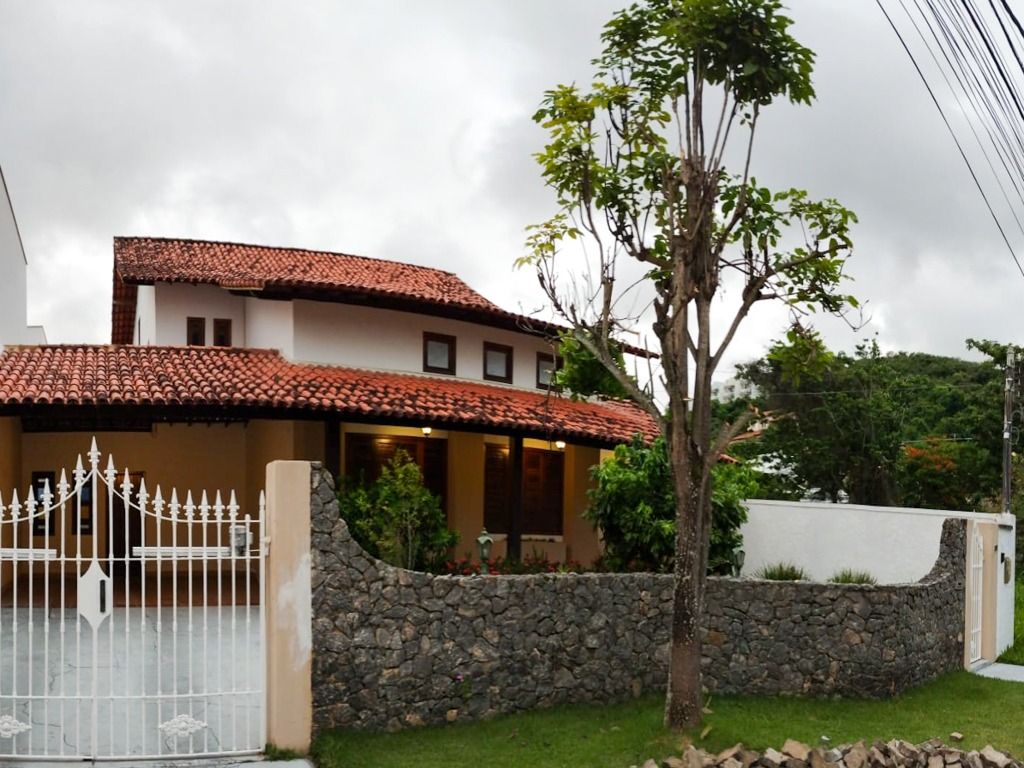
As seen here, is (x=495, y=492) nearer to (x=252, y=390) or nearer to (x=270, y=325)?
(x=270, y=325)

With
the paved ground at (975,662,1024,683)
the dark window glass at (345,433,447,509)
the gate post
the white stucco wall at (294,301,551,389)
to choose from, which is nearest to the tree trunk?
the gate post

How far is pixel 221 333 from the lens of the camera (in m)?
20.3

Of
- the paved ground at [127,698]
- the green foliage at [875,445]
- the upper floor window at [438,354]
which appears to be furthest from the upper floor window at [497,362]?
the green foliage at [875,445]

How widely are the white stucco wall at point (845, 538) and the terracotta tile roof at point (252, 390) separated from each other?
2961mm

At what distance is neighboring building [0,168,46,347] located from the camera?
22.1 metres

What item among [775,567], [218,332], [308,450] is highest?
[218,332]

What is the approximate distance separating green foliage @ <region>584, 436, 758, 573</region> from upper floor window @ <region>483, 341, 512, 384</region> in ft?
15.2

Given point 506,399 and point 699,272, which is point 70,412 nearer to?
point 506,399

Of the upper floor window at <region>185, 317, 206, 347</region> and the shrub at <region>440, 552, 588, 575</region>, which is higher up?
the upper floor window at <region>185, 317, 206, 347</region>

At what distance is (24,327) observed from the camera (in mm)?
27000

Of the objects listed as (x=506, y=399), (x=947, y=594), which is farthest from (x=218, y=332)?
(x=947, y=594)

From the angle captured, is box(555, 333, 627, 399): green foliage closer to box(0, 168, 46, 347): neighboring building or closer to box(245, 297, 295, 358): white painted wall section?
box(245, 297, 295, 358): white painted wall section

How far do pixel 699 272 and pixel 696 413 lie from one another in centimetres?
144

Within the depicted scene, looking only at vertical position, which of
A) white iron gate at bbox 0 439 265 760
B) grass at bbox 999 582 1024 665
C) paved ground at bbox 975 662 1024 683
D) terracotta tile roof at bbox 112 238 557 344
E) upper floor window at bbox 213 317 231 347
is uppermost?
terracotta tile roof at bbox 112 238 557 344
